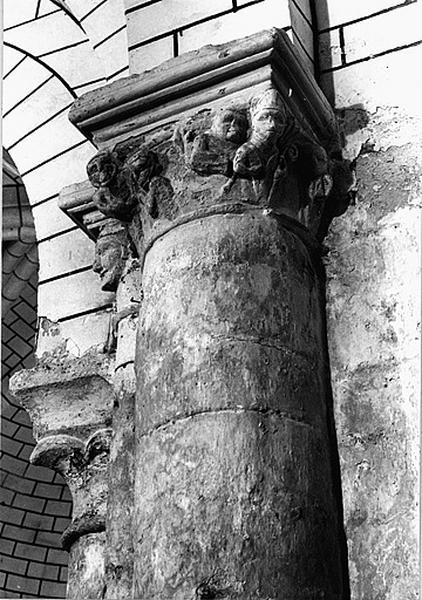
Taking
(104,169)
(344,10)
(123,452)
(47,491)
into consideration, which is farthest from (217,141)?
(47,491)

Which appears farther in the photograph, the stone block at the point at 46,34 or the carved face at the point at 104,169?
the stone block at the point at 46,34

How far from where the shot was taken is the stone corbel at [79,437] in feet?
10.3

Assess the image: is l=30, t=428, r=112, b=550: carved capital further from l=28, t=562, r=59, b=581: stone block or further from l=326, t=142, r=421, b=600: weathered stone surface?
l=28, t=562, r=59, b=581: stone block

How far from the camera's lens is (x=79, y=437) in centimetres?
332

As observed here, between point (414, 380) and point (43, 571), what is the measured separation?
5.70 meters

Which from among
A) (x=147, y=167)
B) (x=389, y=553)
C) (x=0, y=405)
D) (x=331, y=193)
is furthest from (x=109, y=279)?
(x=0, y=405)

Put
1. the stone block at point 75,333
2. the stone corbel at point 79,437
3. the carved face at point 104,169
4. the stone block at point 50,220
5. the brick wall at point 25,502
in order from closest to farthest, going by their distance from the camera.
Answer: the carved face at point 104,169 → the stone corbel at point 79,437 → the stone block at point 75,333 → the stone block at point 50,220 → the brick wall at point 25,502

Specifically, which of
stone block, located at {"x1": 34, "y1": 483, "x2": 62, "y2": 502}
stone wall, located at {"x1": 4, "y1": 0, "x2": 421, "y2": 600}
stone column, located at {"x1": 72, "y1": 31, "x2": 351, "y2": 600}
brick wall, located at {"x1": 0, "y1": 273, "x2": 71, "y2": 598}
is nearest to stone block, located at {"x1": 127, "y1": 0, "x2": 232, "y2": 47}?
stone wall, located at {"x1": 4, "y1": 0, "x2": 421, "y2": 600}

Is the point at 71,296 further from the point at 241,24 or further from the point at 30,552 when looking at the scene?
the point at 30,552

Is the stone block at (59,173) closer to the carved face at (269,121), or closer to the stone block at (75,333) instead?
the stone block at (75,333)

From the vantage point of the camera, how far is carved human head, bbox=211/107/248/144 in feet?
8.62

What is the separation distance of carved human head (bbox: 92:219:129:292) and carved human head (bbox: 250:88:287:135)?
667 mm

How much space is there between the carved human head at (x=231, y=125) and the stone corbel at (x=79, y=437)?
921 mm

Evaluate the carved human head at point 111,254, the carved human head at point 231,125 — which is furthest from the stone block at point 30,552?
the carved human head at point 231,125
